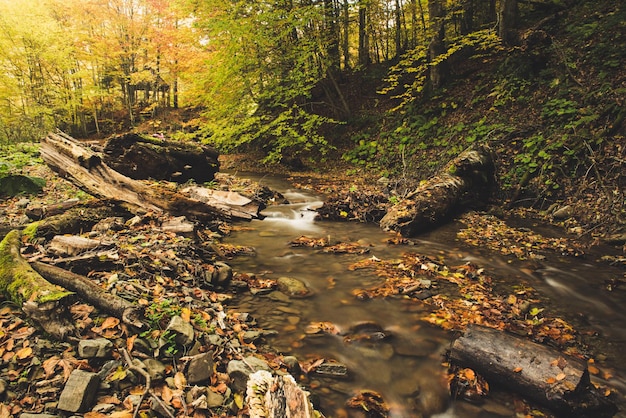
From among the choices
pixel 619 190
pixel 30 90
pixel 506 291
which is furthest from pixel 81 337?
pixel 30 90

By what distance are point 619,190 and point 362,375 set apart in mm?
6954

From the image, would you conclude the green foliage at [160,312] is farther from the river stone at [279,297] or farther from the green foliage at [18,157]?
the green foliage at [18,157]

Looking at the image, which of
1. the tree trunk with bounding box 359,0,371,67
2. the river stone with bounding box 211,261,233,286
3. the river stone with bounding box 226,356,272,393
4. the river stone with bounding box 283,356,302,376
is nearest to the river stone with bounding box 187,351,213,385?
the river stone with bounding box 226,356,272,393

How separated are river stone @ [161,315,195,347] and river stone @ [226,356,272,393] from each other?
1.29 feet

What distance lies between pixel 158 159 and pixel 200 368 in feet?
26.4

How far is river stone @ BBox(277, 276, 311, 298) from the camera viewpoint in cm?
436

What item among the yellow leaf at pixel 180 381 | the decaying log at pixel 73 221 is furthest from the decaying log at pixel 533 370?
the decaying log at pixel 73 221

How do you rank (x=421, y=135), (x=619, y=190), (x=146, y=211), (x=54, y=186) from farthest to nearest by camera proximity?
1. (x=421, y=135)
2. (x=54, y=186)
3. (x=619, y=190)
4. (x=146, y=211)

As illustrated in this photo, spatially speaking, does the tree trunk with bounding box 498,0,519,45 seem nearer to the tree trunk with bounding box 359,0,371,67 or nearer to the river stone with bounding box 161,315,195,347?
the tree trunk with bounding box 359,0,371,67

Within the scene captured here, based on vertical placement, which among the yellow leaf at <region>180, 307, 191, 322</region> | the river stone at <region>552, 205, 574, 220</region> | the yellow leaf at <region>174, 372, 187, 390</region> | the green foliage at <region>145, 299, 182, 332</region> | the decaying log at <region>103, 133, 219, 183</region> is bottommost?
the yellow leaf at <region>174, 372, 187, 390</region>

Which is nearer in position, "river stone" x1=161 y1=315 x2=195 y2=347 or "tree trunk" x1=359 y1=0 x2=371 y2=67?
"river stone" x1=161 y1=315 x2=195 y2=347

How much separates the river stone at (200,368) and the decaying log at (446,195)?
5.13 meters

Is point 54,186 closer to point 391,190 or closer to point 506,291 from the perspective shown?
point 391,190

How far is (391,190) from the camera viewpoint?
388 inches
